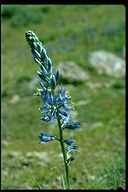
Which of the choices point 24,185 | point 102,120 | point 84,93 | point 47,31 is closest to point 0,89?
point 84,93

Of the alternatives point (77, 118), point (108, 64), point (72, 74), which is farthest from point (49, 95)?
point (108, 64)

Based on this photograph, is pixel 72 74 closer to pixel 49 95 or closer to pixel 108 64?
pixel 108 64

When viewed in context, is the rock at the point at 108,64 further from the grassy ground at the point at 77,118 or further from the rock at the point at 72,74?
the rock at the point at 72,74

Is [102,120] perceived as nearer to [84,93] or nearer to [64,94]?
[84,93]

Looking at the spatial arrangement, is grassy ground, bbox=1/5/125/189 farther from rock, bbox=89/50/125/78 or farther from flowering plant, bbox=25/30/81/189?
flowering plant, bbox=25/30/81/189

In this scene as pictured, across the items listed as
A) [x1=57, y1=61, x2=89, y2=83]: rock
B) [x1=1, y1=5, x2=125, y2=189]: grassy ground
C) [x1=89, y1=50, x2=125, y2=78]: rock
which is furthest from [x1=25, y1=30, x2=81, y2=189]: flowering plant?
[x1=89, y1=50, x2=125, y2=78]: rock

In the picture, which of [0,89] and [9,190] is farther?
[0,89]
